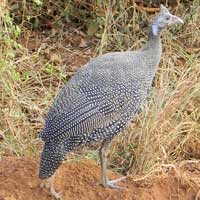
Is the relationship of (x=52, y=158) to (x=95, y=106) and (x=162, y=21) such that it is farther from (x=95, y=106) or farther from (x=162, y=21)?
(x=162, y=21)

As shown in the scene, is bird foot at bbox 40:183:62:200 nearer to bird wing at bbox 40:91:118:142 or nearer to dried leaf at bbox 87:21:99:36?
bird wing at bbox 40:91:118:142

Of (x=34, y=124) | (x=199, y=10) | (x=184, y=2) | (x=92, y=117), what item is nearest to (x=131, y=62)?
(x=92, y=117)

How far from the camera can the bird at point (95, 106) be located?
342 cm

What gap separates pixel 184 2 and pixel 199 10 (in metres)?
0.47

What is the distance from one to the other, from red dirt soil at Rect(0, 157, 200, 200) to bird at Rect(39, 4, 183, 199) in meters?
0.14

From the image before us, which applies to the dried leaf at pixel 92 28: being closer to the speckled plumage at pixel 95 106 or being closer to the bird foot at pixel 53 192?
the speckled plumage at pixel 95 106

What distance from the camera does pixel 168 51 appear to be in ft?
17.4

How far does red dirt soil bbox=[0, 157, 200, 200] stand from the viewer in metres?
3.60

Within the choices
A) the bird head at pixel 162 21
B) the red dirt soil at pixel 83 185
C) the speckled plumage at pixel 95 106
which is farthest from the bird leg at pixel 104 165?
the bird head at pixel 162 21

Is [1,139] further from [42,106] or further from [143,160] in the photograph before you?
Answer: [143,160]

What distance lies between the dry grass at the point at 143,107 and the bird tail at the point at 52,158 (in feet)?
2.24

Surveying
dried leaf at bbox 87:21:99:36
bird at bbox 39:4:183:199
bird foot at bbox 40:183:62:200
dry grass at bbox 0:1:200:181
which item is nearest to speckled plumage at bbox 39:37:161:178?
bird at bbox 39:4:183:199

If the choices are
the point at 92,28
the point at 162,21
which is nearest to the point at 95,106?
the point at 162,21

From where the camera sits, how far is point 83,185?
3.67 metres
